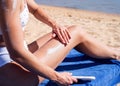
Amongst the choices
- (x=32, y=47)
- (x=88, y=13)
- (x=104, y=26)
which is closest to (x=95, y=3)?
(x=88, y=13)

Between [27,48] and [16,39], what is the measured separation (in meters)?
0.21

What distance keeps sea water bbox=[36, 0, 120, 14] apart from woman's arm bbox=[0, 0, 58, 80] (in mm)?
7262

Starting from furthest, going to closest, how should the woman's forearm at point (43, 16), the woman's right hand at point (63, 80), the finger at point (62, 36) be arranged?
the woman's forearm at point (43, 16), the finger at point (62, 36), the woman's right hand at point (63, 80)

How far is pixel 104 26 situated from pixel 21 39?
469 cm

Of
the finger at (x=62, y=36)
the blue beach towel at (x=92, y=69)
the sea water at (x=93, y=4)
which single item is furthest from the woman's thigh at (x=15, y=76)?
the sea water at (x=93, y=4)

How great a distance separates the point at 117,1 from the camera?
34.4ft

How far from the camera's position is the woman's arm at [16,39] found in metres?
1.82

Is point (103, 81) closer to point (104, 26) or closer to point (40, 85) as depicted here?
point (40, 85)

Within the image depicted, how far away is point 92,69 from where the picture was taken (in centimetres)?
252

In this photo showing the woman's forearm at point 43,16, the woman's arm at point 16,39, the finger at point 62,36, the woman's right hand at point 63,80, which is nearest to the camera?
the woman's arm at point 16,39

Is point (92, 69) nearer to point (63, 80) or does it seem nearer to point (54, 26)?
point (54, 26)

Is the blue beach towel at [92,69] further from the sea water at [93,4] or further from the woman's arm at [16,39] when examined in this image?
the sea water at [93,4]

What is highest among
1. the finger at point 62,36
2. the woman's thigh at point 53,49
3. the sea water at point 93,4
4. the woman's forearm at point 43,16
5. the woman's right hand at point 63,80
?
the woman's forearm at point 43,16

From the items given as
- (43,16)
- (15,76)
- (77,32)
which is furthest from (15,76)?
(43,16)
